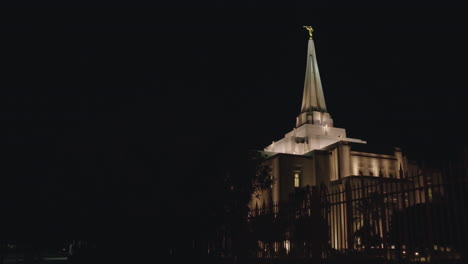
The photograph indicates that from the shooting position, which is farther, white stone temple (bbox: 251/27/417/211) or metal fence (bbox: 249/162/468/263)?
white stone temple (bbox: 251/27/417/211)

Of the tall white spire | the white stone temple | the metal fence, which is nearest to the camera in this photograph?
the metal fence

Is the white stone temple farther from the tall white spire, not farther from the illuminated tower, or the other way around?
the tall white spire

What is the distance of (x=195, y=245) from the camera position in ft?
35.9

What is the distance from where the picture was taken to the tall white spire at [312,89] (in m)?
62.0

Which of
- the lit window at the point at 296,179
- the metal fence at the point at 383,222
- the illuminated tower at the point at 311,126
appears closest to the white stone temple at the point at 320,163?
the lit window at the point at 296,179

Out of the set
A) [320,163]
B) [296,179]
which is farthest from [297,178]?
[320,163]

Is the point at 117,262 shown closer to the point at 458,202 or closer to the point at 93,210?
the point at 93,210

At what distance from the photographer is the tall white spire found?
62.0 m

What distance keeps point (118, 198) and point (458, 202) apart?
7.07 meters

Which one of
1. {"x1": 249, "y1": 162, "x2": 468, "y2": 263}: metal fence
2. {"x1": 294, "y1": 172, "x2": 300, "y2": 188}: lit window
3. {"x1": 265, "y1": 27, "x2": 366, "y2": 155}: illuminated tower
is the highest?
{"x1": 265, "y1": 27, "x2": 366, "y2": 155}: illuminated tower

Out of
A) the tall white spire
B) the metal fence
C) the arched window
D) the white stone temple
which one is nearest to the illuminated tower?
the tall white spire

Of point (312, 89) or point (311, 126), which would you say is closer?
point (311, 126)

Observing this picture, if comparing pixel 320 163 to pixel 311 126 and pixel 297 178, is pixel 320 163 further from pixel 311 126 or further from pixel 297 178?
pixel 311 126

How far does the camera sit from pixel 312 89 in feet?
207
